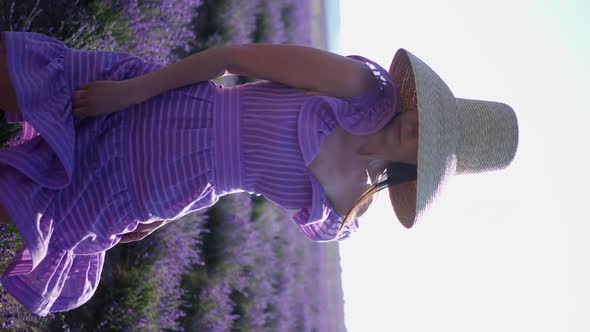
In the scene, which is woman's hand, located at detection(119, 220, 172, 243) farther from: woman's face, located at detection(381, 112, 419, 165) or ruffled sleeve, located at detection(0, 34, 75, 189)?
woman's face, located at detection(381, 112, 419, 165)

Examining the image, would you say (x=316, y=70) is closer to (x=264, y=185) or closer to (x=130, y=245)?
(x=264, y=185)

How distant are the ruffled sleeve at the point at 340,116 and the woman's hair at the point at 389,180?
0.09m

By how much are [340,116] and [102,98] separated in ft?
2.50

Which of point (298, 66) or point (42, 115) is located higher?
point (298, 66)

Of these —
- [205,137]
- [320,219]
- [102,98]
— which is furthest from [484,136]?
[102,98]

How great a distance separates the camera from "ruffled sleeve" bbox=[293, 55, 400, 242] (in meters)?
1.77

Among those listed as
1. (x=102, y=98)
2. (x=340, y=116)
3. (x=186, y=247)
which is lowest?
(x=186, y=247)

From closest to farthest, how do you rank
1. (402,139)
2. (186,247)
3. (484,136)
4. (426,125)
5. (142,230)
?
1. (426,125)
2. (402,139)
3. (484,136)
4. (142,230)
5. (186,247)

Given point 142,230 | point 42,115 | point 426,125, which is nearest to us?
point 42,115

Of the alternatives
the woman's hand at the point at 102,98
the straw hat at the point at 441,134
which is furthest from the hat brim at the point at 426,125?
the woman's hand at the point at 102,98

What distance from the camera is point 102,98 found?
5.60 ft

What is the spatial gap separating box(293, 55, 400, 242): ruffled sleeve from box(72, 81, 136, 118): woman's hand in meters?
0.56

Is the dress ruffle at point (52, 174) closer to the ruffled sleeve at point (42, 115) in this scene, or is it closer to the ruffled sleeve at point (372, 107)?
the ruffled sleeve at point (42, 115)

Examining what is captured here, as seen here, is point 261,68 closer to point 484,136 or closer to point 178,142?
point 178,142
